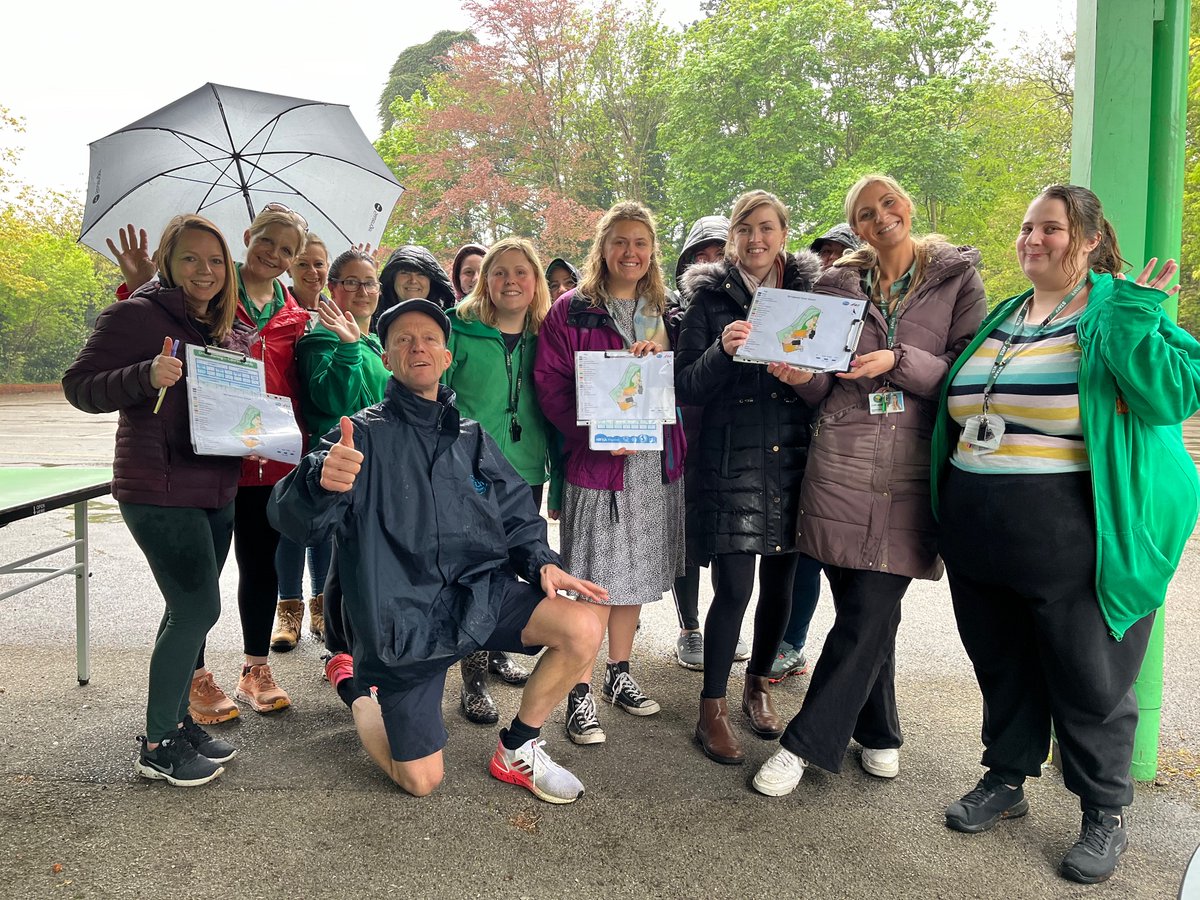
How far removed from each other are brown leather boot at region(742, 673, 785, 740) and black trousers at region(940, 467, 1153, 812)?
1.08 metres

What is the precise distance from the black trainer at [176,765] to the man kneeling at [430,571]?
554mm

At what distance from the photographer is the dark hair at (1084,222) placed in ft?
8.23

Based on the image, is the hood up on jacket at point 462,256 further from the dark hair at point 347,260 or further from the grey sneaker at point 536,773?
the grey sneaker at point 536,773

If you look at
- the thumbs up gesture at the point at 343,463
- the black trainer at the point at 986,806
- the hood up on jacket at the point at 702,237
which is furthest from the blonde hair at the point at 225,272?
the black trainer at the point at 986,806

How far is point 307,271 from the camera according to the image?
149 inches

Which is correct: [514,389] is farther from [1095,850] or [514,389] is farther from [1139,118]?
[1095,850]

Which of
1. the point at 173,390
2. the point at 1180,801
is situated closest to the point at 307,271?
the point at 173,390

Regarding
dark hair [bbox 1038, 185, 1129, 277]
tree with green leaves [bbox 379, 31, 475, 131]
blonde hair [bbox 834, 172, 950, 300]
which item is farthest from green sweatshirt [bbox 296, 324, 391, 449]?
tree with green leaves [bbox 379, 31, 475, 131]

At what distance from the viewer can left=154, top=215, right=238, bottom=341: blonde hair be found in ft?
9.79

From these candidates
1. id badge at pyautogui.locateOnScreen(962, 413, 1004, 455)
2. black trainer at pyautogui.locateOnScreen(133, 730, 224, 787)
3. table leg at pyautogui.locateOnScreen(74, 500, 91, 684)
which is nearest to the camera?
id badge at pyautogui.locateOnScreen(962, 413, 1004, 455)

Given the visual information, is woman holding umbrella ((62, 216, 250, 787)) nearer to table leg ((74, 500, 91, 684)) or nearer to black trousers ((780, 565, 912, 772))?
table leg ((74, 500, 91, 684))

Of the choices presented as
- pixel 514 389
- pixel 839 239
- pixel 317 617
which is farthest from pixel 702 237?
→ pixel 317 617

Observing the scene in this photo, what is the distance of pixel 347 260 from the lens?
165 inches

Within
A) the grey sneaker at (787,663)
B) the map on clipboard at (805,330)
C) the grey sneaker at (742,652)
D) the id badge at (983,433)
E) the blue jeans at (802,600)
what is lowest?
the grey sneaker at (742,652)
